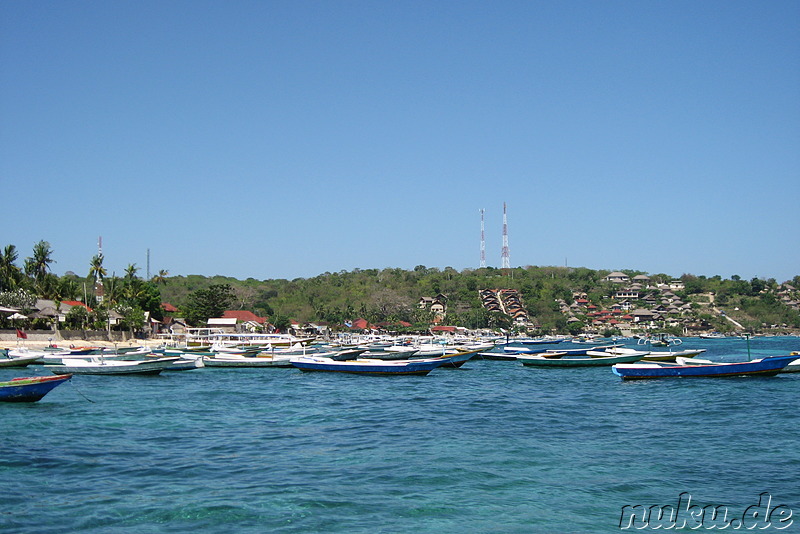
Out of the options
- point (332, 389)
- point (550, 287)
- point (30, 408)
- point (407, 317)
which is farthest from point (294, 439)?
point (550, 287)

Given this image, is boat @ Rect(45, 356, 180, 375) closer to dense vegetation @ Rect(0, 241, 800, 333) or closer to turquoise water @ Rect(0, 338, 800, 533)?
turquoise water @ Rect(0, 338, 800, 533)

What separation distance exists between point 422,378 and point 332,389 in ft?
25.4

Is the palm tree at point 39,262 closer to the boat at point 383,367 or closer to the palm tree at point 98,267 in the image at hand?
the palm tree at point 98,267

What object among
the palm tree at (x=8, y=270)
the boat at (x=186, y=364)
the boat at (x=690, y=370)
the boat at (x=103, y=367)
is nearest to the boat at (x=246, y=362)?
the boat at (x=186, y=364)

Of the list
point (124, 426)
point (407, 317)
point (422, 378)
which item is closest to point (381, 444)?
point (124, 426)

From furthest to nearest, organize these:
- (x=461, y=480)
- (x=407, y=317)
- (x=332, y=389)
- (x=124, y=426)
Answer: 1. (x=407, y=317)
2. (x=332, y=389)
3. (x=124, y=426)
4. (x=461, y=480)

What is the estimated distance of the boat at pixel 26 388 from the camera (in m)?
24.2

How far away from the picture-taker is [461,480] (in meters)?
14.8

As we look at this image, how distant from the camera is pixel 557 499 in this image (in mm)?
13383

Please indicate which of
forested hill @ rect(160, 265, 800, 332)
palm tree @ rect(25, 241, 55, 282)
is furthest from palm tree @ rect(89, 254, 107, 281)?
forested hill @ rect(160, 265, 800, 332)

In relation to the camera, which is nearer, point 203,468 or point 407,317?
point 203,468

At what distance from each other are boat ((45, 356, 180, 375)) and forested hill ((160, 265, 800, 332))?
103 m

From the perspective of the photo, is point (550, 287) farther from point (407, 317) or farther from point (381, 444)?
point (381, 444)

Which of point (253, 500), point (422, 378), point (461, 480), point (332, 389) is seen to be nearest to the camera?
point (253, 500)
